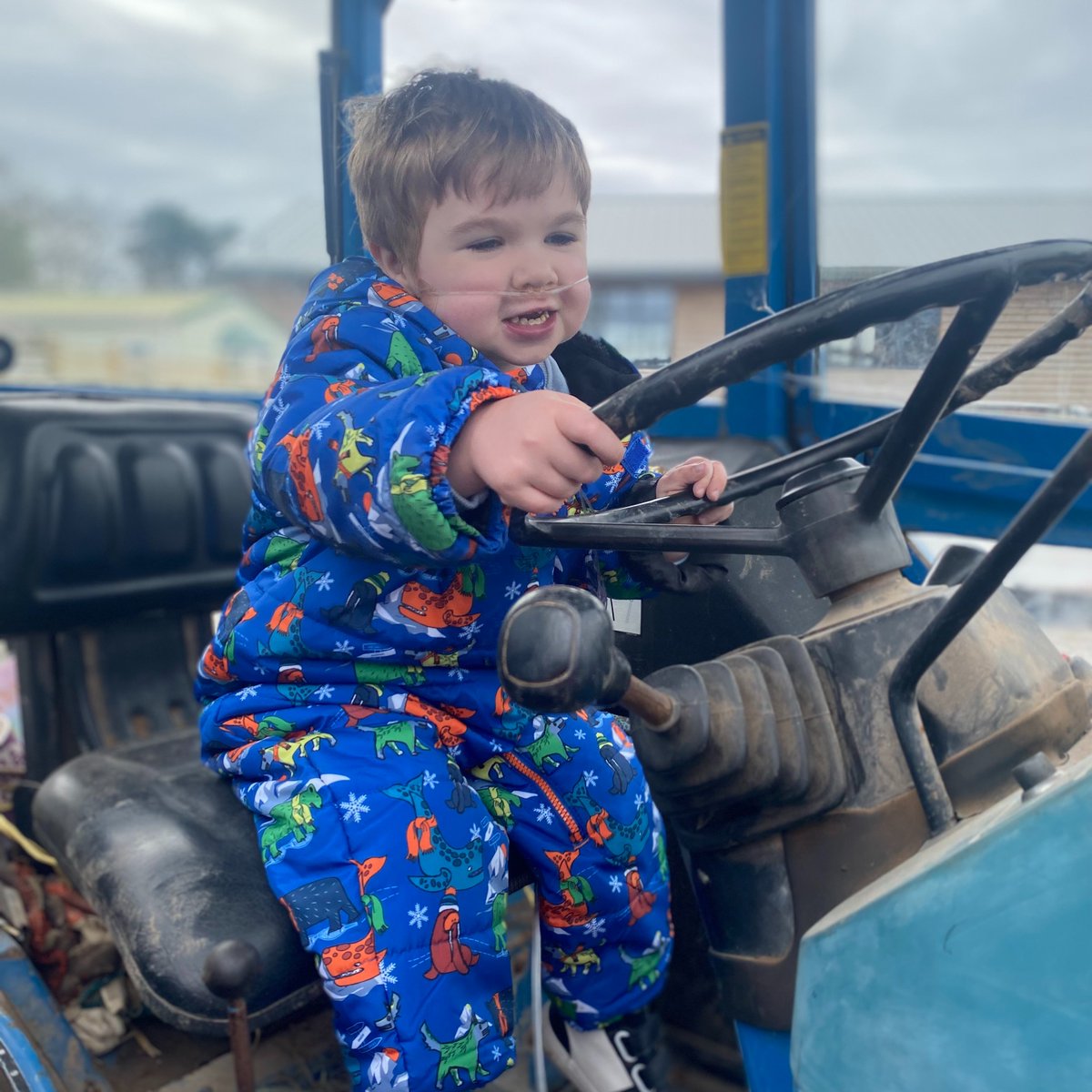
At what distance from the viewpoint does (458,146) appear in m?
0.77

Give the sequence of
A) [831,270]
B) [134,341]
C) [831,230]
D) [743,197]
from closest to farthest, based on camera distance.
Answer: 1. [831,270]
2. [831,230]
3. [743,197]
4. [134,341]

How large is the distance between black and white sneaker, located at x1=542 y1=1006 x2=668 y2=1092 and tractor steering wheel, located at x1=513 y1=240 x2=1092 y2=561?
0.54 metres

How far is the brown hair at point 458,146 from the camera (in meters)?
0.76

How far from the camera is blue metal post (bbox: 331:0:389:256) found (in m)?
0.89

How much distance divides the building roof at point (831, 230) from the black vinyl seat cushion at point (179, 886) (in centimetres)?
51

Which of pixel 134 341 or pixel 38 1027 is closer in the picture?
pixel 38 1027

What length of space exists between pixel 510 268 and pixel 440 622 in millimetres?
323

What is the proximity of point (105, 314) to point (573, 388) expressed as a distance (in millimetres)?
1639

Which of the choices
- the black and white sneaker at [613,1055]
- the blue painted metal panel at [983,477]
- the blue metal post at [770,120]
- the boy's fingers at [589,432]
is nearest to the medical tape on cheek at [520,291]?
the boy's fingers at [589,432]

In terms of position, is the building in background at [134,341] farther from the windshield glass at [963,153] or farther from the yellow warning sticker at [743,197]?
the windshield glass at [963,153]

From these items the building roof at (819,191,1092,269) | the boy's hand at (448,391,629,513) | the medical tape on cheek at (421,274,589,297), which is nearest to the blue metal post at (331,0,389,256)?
the medical tape on cheek at (421,274,589,297)

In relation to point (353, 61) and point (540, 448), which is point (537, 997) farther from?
point (353, 61)

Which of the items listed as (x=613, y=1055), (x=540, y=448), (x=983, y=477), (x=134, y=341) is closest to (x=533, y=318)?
(x=540, y=448)

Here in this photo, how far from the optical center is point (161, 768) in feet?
4.00
